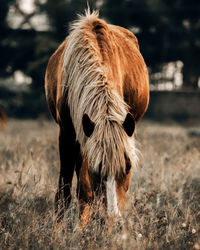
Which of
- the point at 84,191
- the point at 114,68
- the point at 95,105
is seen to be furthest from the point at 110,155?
the point at 114,68

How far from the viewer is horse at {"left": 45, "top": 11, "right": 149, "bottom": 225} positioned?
2.91 meters

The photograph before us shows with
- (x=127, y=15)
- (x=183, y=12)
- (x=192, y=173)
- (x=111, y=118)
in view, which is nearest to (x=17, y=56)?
(x=127, y=15)

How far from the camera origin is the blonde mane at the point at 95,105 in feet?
9.51

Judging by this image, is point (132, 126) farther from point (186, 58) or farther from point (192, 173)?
point (186, 58)

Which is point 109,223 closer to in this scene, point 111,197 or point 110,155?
point 111,197

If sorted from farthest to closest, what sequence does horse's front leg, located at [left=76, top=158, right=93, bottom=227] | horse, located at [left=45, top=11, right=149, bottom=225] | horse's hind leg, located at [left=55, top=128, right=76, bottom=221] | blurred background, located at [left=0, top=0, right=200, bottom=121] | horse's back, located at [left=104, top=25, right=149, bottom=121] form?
blurred background, located at [left=0, top=0, right=200, bottom=121]
horse's hind leg, located at [left=55, top=128, right=76, bottom=221]
horse's back, located at [left=104, top=25, right=149, bottom=121]
horse's front leg, located at [left=76, top=158, right=93, bottom=227]
horse, located at [left=45, top=11, right=149, bottom=225]

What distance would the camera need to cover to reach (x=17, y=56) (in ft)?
69.3

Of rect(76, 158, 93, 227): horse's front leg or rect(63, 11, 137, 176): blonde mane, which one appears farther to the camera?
rect(76, 158, 93, 227): horse's front leg

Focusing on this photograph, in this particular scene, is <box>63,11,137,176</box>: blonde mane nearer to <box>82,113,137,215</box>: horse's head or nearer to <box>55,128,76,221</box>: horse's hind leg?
<box>82,113,137,215</box>: horse's head

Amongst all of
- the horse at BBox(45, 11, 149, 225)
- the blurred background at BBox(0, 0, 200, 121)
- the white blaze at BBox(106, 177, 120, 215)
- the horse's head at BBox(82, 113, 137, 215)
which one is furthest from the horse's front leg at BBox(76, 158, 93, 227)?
the blurred background at BBox(0, 0, 200, 121)

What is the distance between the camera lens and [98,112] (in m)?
3.02

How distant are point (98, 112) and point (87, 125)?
14 centimetres

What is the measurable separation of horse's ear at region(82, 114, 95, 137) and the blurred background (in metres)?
17.0

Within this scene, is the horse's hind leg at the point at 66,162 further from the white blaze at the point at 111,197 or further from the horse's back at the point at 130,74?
the white blaze at the point at 111,197
